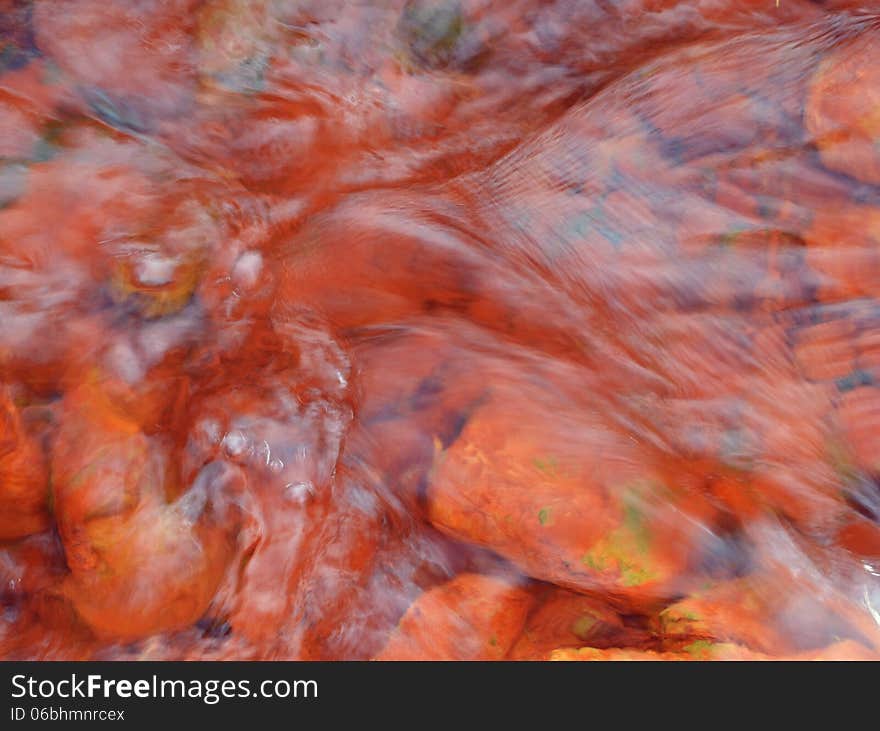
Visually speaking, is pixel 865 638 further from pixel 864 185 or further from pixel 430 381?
pixel 430 381

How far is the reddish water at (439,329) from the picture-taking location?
5.86ft

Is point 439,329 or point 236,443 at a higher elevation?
point 439,329

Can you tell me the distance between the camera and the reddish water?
1.79 meters

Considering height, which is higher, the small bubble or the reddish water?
the reddish water

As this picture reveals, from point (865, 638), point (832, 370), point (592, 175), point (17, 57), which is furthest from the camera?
point (17, 57)

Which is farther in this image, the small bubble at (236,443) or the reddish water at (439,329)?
the small bubble at (236,443)

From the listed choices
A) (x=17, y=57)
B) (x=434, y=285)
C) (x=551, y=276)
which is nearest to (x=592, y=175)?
(x=551, y=276)

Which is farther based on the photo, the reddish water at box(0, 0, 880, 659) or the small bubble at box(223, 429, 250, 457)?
the small bubble at box(223, 429, 250, 457)

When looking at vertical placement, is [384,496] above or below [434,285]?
below

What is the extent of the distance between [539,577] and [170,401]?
1.17 meters

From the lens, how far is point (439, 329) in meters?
2.00

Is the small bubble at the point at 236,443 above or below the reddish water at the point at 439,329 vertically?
below

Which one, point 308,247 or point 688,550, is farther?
point 308,247

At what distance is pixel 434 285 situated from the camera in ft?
6.57
